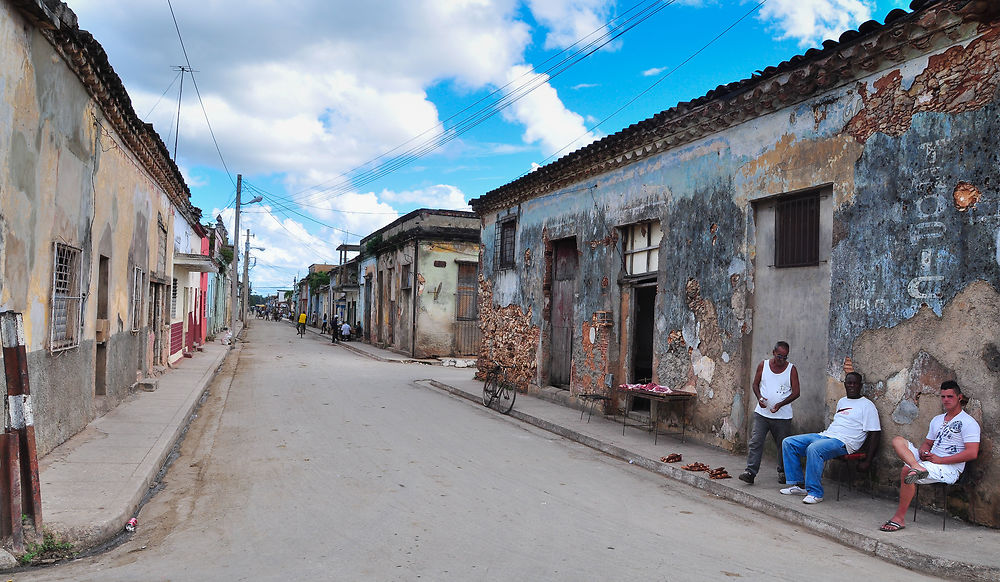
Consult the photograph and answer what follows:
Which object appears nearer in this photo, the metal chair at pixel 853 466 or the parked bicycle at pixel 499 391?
the metal chair at pixel 853 466

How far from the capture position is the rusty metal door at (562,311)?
45.1 feet

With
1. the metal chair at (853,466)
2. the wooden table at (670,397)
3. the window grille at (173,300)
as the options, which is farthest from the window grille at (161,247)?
the metal chair at (853,466)

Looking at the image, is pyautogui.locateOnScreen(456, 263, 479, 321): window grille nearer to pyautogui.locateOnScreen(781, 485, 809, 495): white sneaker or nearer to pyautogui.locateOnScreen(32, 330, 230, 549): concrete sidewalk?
→ pyautogui.locateOnScreen(32, 330, 230, 549): concrete sidewalk

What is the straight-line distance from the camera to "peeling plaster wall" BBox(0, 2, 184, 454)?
612 cm

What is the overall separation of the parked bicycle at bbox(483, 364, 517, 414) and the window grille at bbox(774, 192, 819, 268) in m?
5.70

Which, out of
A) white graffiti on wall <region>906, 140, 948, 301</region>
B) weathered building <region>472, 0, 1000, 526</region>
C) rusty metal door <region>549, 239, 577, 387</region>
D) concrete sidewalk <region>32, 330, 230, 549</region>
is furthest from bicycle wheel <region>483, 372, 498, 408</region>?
white graffiti on wall <region>906, 140, 948, 301</region>

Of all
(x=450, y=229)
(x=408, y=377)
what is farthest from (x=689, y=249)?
(x=450, y=229)

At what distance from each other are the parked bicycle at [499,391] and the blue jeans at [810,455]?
20.2ft

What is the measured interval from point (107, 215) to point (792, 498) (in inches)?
383

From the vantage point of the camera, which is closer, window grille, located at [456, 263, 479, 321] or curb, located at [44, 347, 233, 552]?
curb, located at [44, 347, 233, 552]

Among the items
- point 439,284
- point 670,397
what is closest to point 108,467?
point 670,397

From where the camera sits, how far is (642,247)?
36.9 feet

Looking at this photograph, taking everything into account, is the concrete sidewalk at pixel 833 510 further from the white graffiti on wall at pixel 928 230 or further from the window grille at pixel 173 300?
the window grille at pixel 173 300

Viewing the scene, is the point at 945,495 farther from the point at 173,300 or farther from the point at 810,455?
the point at 173,300
